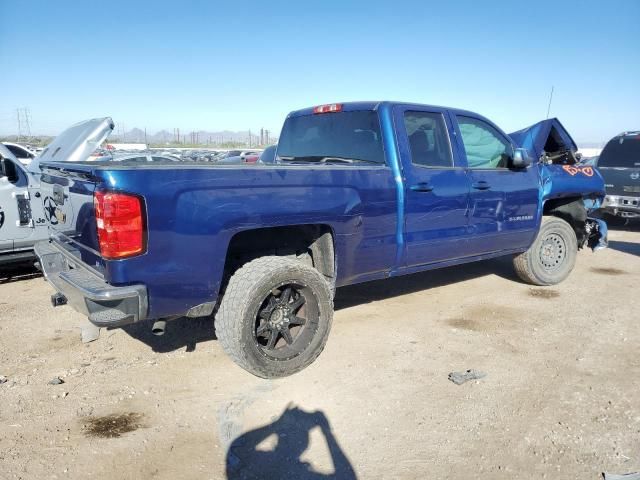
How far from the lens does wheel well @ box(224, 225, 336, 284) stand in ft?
11.6

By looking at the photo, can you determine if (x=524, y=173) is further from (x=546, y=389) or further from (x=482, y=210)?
(x=546, y=389)

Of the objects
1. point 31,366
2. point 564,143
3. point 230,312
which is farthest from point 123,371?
point 564,143

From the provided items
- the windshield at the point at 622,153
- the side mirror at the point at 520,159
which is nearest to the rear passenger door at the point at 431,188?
the side mirror at the point at 520,159

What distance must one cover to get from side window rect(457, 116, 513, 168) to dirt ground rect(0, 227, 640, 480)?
1504 mm

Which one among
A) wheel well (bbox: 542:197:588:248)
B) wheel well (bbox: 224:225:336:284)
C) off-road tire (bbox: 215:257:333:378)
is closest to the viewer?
off-road tire (bbox: 215:257:333:378)

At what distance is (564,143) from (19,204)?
6.48m

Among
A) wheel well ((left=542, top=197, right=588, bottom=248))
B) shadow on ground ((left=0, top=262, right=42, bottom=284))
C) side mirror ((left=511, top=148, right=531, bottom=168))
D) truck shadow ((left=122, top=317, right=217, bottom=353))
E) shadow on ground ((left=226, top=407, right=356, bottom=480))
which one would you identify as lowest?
shadow on ground ((left=0, top=262, right=42, bottom=284))

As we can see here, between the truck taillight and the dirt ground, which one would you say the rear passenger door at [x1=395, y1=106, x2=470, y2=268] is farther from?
the truck taillight

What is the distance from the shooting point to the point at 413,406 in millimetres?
3100

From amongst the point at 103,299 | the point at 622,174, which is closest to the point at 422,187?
the point at 103,299

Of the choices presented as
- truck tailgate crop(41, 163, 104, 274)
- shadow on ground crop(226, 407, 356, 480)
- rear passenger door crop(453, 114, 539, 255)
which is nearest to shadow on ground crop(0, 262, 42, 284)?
truck tailgate crop(41, 163, 104, 274)

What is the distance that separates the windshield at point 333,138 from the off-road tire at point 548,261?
2.56m

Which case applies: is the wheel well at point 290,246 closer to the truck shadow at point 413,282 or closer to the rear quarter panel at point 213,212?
the rear quarter panel at point 213,212

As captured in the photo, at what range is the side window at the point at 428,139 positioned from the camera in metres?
4.21
